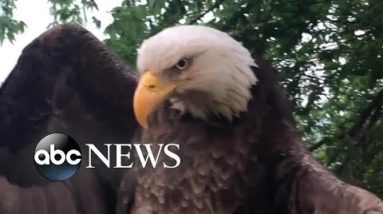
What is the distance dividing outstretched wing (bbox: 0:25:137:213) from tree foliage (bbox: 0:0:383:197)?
3.86 ft

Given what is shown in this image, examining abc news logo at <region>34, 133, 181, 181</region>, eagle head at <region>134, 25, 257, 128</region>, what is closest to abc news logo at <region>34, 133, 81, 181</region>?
abc news logo at <region>34, 133, 181, 181</region>

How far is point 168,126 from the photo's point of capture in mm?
2785

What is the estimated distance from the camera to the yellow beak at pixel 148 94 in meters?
2.54

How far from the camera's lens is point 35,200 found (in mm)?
2973

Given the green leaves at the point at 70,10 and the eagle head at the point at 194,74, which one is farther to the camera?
the green leaves at the point at 70,10

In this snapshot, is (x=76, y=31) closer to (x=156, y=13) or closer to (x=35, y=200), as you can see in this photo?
(x=35, y=200)

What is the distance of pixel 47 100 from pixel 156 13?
1413 mm

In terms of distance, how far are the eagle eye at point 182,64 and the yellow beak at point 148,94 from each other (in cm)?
5

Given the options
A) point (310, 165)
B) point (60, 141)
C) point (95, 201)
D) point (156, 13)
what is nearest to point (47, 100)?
point (60, 141)

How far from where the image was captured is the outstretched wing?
2883 mm

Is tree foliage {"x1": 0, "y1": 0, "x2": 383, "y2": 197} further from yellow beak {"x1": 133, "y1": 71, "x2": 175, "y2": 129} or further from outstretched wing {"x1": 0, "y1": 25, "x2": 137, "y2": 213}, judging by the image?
yellow beak {"x1": 133, "y1": 71, "x2": 175, "y2": 129}

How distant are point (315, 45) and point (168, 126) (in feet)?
5.65

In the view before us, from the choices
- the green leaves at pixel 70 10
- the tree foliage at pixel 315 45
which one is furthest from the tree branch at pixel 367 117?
the green leaves at pixel 70 10

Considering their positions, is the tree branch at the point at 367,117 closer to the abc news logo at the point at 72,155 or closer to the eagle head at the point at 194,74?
the abc news logo at the point at 72,155
